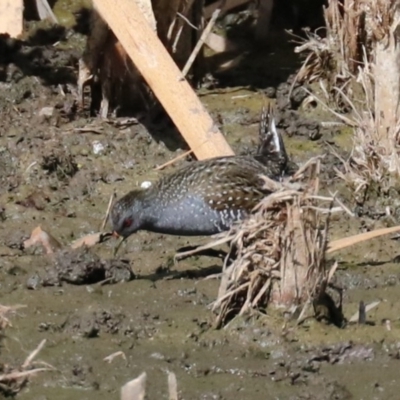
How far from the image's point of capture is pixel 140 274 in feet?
26.1

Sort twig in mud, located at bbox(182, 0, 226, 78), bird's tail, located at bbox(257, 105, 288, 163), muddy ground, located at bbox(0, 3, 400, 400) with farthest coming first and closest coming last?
twig in mud, located at bbox(182, 0, 226, 78) < bird's tail, located at bbox(257, 105, 288, 163) < muddy ground, located at bbox(0, 3, 400, 400)

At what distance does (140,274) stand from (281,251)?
61.0 inches

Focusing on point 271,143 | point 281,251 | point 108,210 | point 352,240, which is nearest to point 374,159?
point 271,143

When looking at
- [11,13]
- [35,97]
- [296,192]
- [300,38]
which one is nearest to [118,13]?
[11,13]

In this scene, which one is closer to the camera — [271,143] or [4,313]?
[4,313]

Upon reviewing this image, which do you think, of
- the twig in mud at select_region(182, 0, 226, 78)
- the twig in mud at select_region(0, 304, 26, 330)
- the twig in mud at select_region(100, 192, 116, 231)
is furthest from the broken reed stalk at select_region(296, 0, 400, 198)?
the twig in mud at select_region(0, 304, 26, 330)

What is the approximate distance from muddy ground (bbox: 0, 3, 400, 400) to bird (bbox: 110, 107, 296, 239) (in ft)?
0.85

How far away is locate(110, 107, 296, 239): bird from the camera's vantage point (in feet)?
25.8

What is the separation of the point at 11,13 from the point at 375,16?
8.24 feet

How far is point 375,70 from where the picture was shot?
9.02 metres

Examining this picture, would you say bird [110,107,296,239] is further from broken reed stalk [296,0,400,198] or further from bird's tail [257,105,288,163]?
broken reed stalk [296,0,400,198]

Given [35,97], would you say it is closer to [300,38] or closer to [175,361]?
[300,38]

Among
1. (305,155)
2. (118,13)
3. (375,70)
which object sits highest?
(118,13)

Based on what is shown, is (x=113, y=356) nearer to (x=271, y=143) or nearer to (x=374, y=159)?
(x=271, y=143)
